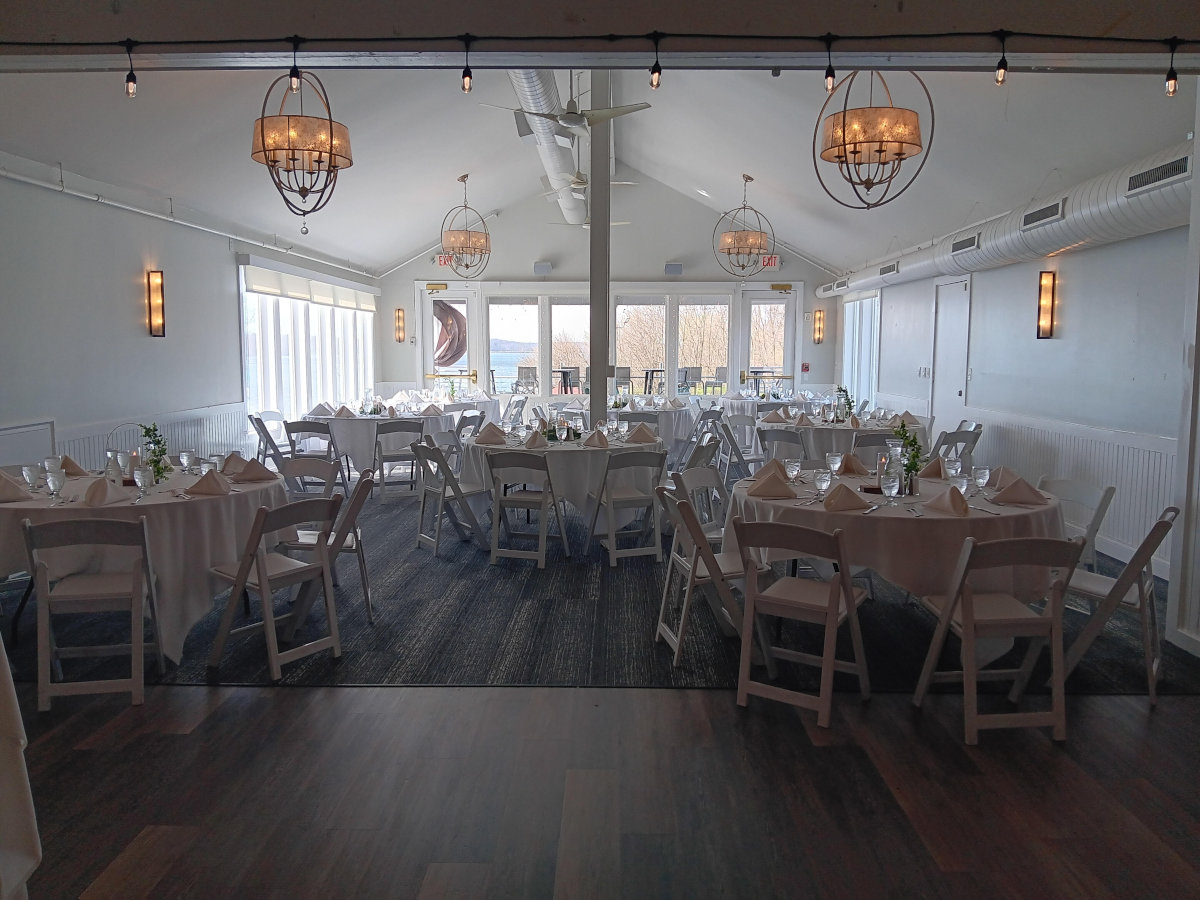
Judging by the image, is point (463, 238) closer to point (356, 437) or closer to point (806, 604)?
point (356, 437)

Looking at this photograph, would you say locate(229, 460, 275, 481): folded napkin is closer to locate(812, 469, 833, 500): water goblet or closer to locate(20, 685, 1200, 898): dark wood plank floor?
locate(20, 685, 1200, 898): dark wood plank floor

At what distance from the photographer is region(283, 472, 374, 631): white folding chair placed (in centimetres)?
422

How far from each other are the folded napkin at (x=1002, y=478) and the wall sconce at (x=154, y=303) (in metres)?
7.25

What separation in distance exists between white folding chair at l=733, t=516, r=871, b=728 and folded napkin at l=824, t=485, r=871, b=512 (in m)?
0.37

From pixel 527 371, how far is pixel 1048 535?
11.4 m

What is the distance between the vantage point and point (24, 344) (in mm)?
6027

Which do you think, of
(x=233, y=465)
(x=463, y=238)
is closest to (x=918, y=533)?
(x=233, y=465)

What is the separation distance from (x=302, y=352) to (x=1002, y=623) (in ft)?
34.5

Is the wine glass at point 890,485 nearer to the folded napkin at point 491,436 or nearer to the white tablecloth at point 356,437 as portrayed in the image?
the folded napkin at point 491,436

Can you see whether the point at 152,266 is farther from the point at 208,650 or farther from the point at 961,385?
the point at 961,385

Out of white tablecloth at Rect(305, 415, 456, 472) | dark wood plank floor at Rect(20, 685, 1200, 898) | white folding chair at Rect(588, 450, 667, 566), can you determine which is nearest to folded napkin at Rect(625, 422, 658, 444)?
white folding chair at Rect(588, 450, 667, 566)

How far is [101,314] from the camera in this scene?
7.01 metres

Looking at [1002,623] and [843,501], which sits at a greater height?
[843,501]

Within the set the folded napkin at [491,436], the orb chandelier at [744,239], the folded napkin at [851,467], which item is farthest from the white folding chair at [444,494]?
the orb chandelier at [744,239]
